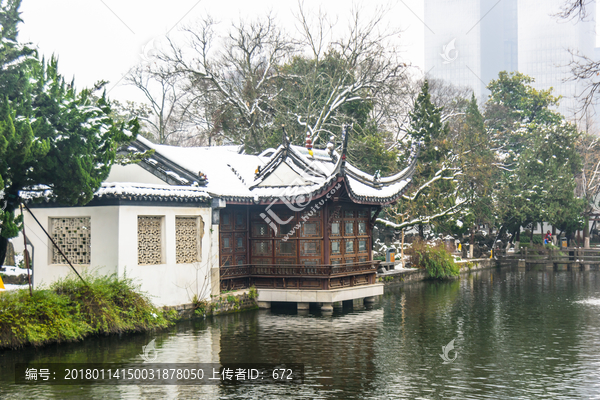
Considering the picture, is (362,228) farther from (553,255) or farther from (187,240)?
(553,255)

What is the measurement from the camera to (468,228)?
3634 cm

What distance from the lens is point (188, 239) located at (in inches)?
641

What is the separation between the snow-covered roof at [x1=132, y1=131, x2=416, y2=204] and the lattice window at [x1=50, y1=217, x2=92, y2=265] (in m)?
2.60

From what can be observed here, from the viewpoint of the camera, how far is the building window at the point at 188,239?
16.0 m

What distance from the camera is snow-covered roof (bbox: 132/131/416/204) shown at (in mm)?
16828

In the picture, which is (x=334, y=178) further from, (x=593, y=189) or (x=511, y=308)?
(x=593, y=189)

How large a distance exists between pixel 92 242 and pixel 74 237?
68cm

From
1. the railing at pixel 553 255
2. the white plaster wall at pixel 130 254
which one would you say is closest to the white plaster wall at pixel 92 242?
the white plaster wall at pixel 130 254

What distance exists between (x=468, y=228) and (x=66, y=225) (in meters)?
26.5

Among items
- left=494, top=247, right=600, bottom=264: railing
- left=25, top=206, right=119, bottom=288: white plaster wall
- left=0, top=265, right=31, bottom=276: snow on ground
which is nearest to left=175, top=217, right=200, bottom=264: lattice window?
left=25, top=206, right=119, bottom=288: white plaster wall

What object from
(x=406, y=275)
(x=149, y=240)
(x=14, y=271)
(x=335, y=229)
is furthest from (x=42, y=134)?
(x=406, y=275)

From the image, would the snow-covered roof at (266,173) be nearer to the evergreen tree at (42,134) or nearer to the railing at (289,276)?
the railing at (289,276)

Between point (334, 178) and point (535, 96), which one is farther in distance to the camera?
point (535, 96)

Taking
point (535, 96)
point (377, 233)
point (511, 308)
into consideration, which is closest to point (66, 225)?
point (511, 308)
